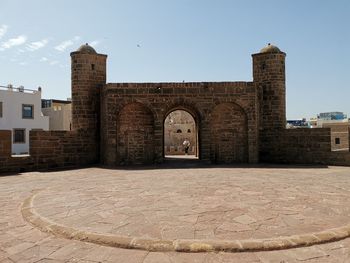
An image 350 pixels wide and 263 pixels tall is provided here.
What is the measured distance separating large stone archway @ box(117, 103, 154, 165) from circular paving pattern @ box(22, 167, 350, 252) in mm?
6514

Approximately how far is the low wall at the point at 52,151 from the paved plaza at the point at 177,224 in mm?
5032

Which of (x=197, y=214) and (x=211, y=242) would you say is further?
(x=197, y=214)

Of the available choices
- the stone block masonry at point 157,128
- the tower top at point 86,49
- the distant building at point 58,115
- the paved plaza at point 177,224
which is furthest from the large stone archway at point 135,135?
the distant building at point 58,115

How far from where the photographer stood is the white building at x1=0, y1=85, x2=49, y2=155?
30.8 meters

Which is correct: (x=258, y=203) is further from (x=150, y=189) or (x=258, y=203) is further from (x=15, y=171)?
(x=15, y=171)

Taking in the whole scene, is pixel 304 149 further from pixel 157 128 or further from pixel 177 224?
pixel 177 224

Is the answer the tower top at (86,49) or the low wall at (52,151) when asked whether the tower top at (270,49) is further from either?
the low wall at (52,151)

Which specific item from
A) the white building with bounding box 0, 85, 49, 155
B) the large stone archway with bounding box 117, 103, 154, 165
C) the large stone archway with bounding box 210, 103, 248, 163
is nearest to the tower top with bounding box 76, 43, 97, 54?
the large stone archway with bounding box 117, 103, 154, 165

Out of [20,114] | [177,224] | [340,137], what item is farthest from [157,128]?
[20,114]

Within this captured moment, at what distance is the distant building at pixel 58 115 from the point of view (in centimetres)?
3831

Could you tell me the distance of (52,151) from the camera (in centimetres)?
1402

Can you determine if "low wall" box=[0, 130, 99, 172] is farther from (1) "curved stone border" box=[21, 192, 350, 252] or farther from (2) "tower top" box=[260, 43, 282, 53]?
(2) "tower top" box=[260, 43, 282, 53]

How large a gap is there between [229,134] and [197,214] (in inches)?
409

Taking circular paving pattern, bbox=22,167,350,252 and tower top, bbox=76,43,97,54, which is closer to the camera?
circular paving pattern, bbox=22,167,350,252
